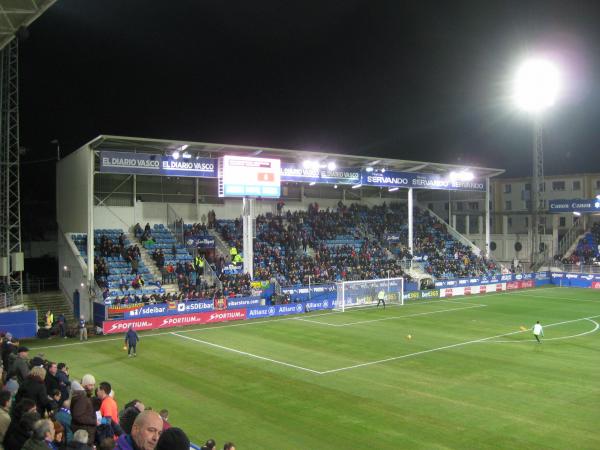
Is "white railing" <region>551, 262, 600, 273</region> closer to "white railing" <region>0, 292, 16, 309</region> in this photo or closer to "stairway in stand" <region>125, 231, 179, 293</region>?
"stairway in stand" <region>125, 231, 179, 293</region>

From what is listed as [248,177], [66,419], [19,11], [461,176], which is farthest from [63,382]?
[461,176]

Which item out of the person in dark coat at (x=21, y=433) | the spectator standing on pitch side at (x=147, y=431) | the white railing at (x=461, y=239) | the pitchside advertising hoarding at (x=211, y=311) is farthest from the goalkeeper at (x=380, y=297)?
the spectator standing on pitch side at (x=147, y=431)

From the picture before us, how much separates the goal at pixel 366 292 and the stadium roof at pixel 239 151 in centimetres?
1032

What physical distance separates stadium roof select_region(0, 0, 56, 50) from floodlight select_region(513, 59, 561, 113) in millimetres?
40249

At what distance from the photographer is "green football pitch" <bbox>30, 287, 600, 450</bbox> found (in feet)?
44.7

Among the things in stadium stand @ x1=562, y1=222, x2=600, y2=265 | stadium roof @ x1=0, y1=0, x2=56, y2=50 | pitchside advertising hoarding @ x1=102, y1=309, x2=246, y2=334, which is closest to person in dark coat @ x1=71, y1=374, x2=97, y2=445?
stadium roof @ x1=0, y1=0, x2=56, y2=50

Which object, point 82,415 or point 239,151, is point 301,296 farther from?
point 82,415

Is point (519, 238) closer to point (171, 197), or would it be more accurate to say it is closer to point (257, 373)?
point (171, 197)

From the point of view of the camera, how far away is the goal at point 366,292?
3703cm

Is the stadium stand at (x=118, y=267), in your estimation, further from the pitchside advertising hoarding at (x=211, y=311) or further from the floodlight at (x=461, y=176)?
the floodlight at (x=461, y=176)

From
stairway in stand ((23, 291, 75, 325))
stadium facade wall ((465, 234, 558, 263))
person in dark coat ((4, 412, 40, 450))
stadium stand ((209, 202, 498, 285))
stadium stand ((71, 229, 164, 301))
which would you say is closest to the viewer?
Result: person in dark coat ((4, 412, 40, 450))

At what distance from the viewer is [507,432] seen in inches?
534

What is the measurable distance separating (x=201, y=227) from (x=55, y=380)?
3152 cm

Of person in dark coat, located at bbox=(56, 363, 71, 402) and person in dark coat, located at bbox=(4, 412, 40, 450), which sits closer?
person in dark coat, located at bbox=(4, 412, 40, 450)
